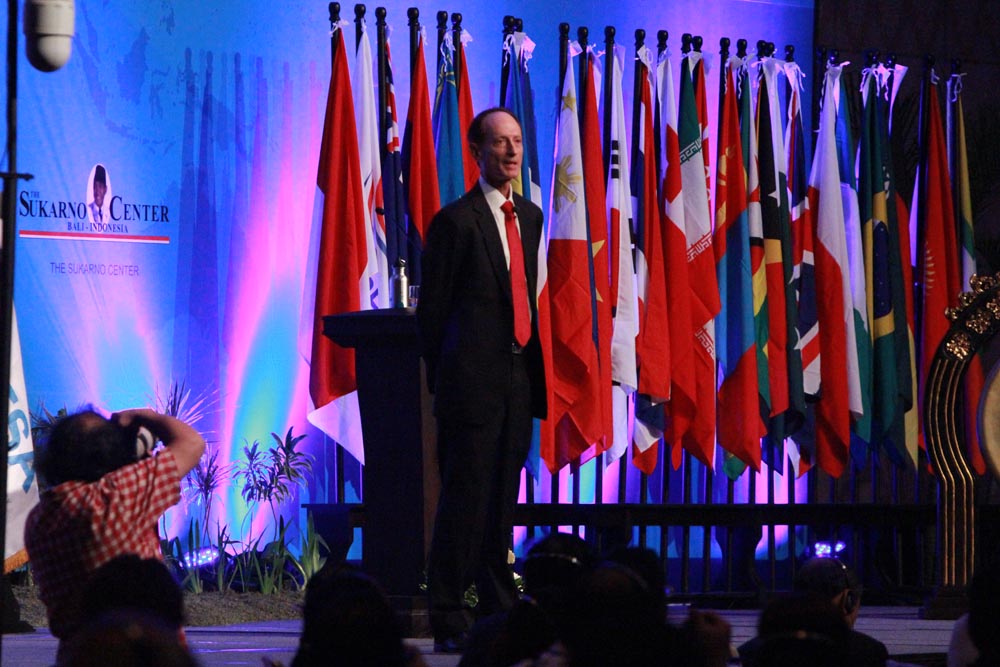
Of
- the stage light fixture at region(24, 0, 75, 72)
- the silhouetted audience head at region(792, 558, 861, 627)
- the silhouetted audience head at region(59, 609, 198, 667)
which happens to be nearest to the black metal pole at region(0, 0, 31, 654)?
the stage light fixture at region(24, 0, 75, 72)

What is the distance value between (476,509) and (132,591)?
172cm

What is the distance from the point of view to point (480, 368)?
3494 millimetres

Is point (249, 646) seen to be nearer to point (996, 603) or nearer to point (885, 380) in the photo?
point (996, 603)

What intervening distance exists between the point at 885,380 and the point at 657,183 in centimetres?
134

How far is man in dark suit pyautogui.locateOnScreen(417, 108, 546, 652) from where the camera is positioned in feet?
11.4

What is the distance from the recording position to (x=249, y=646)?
390 centimetres

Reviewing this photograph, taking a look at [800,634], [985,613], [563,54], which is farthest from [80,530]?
[563,54]

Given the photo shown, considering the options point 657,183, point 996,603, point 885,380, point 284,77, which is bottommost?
point 996,603

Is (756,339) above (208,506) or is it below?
above

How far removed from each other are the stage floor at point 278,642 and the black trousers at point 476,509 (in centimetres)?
16

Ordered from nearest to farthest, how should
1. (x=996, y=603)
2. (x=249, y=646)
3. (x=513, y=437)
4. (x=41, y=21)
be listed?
1. (x=996, y=603)
2. (x=41, y=21)
3. (x=513, y=437)
4. (x=249, y=646)

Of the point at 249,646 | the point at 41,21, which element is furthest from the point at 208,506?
the point at 41,21

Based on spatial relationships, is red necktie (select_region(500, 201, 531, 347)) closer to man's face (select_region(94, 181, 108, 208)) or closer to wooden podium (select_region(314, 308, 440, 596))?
wooden podium (select_region(314, 308, 440, 596))

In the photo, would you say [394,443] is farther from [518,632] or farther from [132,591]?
[132,591]
